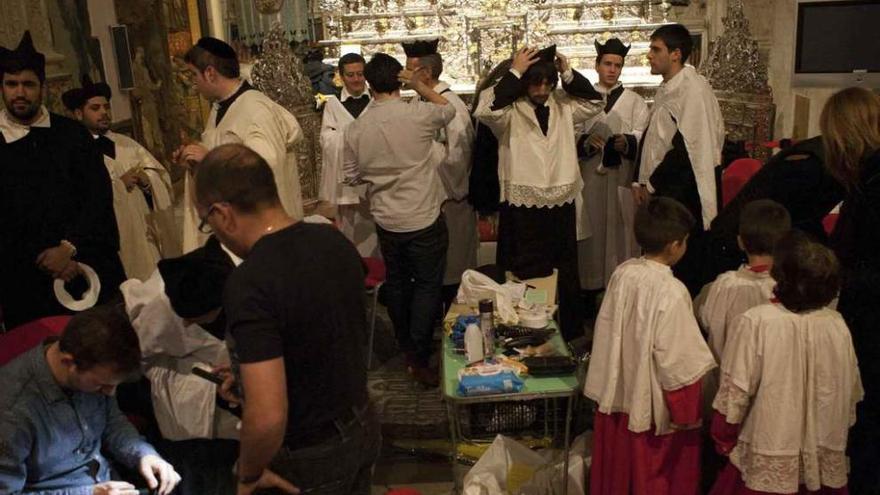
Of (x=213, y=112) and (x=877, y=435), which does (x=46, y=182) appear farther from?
(x=877, y=435)

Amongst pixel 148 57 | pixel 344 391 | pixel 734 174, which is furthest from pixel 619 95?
pixel 148 57

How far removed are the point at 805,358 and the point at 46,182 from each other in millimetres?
3139

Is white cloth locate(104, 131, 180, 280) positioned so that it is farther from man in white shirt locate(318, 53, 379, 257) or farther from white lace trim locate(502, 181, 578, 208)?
white lace trim locate(502, 181, 578, 208)

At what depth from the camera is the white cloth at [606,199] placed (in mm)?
5078

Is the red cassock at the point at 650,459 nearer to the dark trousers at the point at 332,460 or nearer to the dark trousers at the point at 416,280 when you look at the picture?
the dark trousers at the point at 332,460

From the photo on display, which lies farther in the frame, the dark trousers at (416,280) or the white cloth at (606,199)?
the white cloth at (606,199)

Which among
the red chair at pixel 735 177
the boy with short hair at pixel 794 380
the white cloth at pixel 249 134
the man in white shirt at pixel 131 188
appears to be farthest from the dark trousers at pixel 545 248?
the man in white shirt at pixel 131 188

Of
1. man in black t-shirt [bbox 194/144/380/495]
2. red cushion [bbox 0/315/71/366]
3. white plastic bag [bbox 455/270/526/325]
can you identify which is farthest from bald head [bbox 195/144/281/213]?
white plastic bag [bbox 455/270/526/325]

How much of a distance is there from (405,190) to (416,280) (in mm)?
495

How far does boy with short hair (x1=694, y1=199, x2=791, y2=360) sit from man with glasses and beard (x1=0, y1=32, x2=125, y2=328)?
2.68 metres

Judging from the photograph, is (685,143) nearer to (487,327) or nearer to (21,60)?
(487,327)

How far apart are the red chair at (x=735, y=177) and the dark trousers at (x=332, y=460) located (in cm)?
346

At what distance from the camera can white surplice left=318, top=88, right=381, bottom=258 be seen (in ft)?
17.9

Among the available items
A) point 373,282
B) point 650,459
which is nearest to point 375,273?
point 373,282
